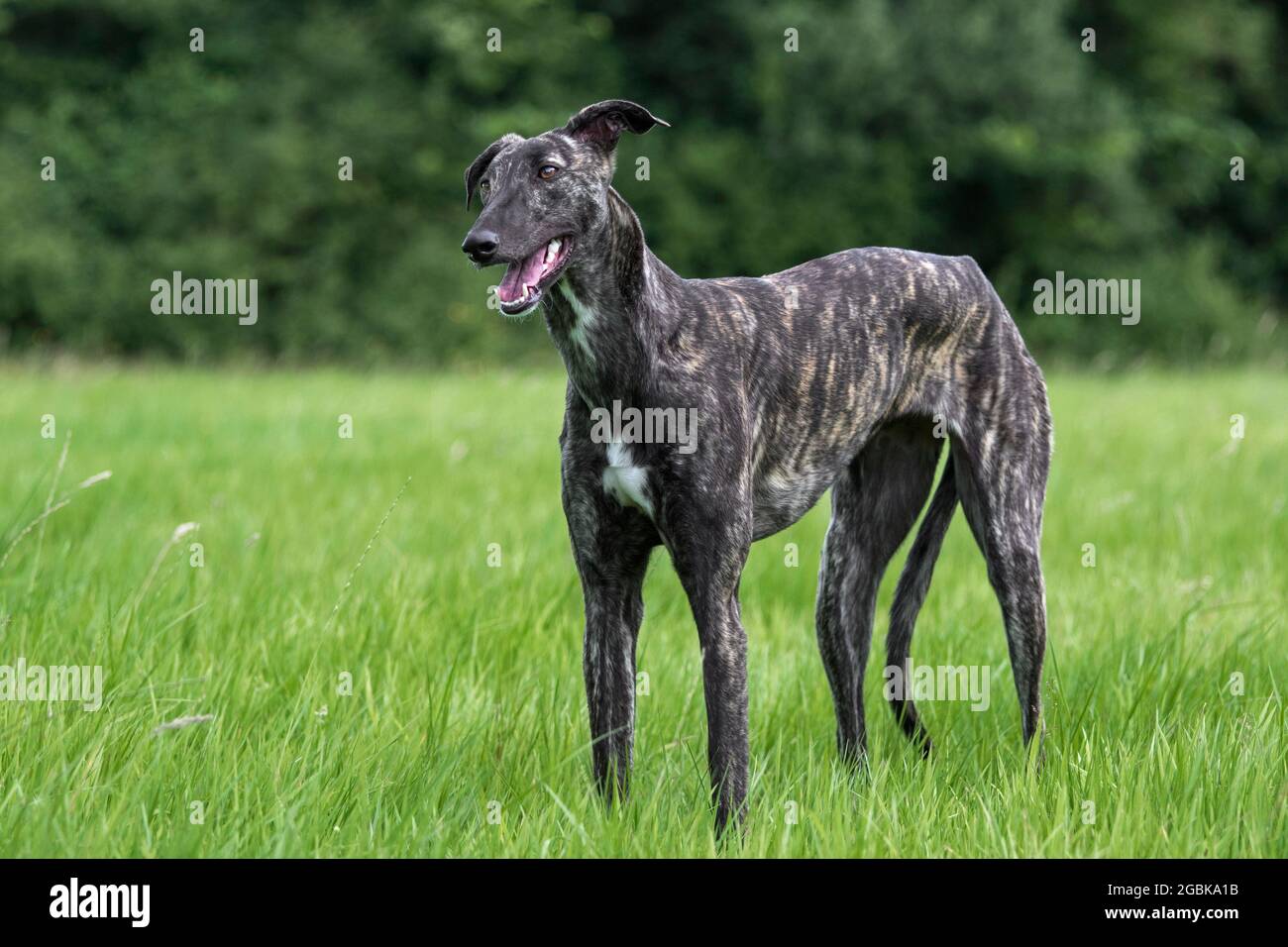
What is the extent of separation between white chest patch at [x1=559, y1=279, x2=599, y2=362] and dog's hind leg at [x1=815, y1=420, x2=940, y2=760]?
122 cm

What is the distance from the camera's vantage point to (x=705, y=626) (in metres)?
3.66

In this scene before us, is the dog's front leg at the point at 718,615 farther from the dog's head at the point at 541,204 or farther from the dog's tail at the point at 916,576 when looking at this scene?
the dog's tail at the point at 916,576

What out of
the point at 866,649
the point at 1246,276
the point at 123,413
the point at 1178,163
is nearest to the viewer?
A: the point at 866,649

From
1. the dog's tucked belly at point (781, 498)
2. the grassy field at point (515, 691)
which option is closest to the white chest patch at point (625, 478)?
the dog's tucked belly at point (781, 498)

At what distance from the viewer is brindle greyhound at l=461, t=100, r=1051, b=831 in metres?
3.61

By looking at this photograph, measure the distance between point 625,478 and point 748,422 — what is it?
16.6 inches

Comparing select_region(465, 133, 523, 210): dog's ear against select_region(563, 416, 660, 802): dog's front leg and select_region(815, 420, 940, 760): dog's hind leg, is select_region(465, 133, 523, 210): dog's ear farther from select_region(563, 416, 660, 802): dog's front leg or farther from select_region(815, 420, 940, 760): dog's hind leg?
select_region(815, 420, 940, 760): dog's hind leg

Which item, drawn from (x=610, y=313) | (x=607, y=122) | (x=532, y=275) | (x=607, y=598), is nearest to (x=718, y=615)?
(x=607, y=598)

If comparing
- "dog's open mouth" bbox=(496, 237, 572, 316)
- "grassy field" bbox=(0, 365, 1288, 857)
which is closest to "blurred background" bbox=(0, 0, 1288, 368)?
"grassy field" bbox=(0, 365, 1288, 857)
